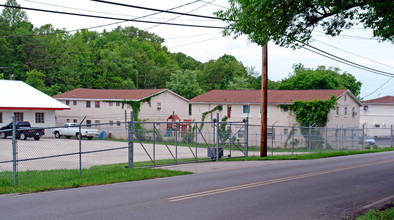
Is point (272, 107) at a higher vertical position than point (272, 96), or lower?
lower

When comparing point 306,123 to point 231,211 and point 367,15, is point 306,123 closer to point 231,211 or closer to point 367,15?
point 367,15

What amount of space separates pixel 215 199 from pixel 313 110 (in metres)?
32.3

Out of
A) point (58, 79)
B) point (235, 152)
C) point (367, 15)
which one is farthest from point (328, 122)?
point (58, 79)

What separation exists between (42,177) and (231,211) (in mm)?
8030

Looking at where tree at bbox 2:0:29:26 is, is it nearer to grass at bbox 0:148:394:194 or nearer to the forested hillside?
the forested hillside

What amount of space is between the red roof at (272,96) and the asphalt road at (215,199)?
28.3 metres

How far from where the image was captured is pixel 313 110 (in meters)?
40.3

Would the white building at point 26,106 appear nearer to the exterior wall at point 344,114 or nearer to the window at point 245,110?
the window at point 245,110

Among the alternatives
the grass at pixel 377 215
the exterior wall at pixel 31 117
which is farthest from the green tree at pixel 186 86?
the grass at pixel 377 215

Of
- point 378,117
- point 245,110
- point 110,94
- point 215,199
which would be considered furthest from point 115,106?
point 378,117

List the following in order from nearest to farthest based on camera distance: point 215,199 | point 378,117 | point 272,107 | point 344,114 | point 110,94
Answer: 1. point 215,199
2. point 272,107
3. point 344,114
4. point 110,94
5. point 378,117

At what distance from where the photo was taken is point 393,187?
12875mm

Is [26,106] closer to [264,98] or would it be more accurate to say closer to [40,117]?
[40,117]

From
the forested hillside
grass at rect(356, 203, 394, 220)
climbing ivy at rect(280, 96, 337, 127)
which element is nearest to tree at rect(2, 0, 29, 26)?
the forested hillside
